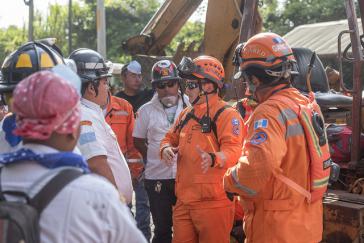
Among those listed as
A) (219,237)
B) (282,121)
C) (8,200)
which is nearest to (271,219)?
(282,121)

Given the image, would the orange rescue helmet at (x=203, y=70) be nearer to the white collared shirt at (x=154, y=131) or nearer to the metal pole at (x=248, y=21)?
the white collared shirt at (x=154, y=131)

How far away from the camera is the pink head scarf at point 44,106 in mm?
1776

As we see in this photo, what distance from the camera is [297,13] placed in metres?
31.1

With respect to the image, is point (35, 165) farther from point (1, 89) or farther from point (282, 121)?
point (282, 121)

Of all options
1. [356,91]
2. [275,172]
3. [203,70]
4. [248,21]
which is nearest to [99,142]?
[275,172]

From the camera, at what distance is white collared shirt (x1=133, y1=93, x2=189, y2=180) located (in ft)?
17.1

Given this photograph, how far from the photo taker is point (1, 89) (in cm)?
282

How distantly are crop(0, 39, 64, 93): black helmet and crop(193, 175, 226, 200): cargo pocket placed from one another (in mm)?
1731

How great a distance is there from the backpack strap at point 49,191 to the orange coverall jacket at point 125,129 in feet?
13.0

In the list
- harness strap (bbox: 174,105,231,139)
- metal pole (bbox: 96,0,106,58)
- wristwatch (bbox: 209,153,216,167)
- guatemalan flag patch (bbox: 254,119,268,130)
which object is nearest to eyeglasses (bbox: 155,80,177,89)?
harness strap (bbox: 174,105,231,139)

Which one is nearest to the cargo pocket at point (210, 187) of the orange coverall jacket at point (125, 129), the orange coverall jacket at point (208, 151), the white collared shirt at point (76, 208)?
the orange coverall jacket at point (208, 151)

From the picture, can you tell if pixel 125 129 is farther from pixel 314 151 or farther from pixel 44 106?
pixel 44 106

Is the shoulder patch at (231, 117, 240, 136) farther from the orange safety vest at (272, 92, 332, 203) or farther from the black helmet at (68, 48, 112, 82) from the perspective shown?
the black helmet at (68, 48, 112, 82)

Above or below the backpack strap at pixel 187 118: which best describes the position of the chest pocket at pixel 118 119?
below
